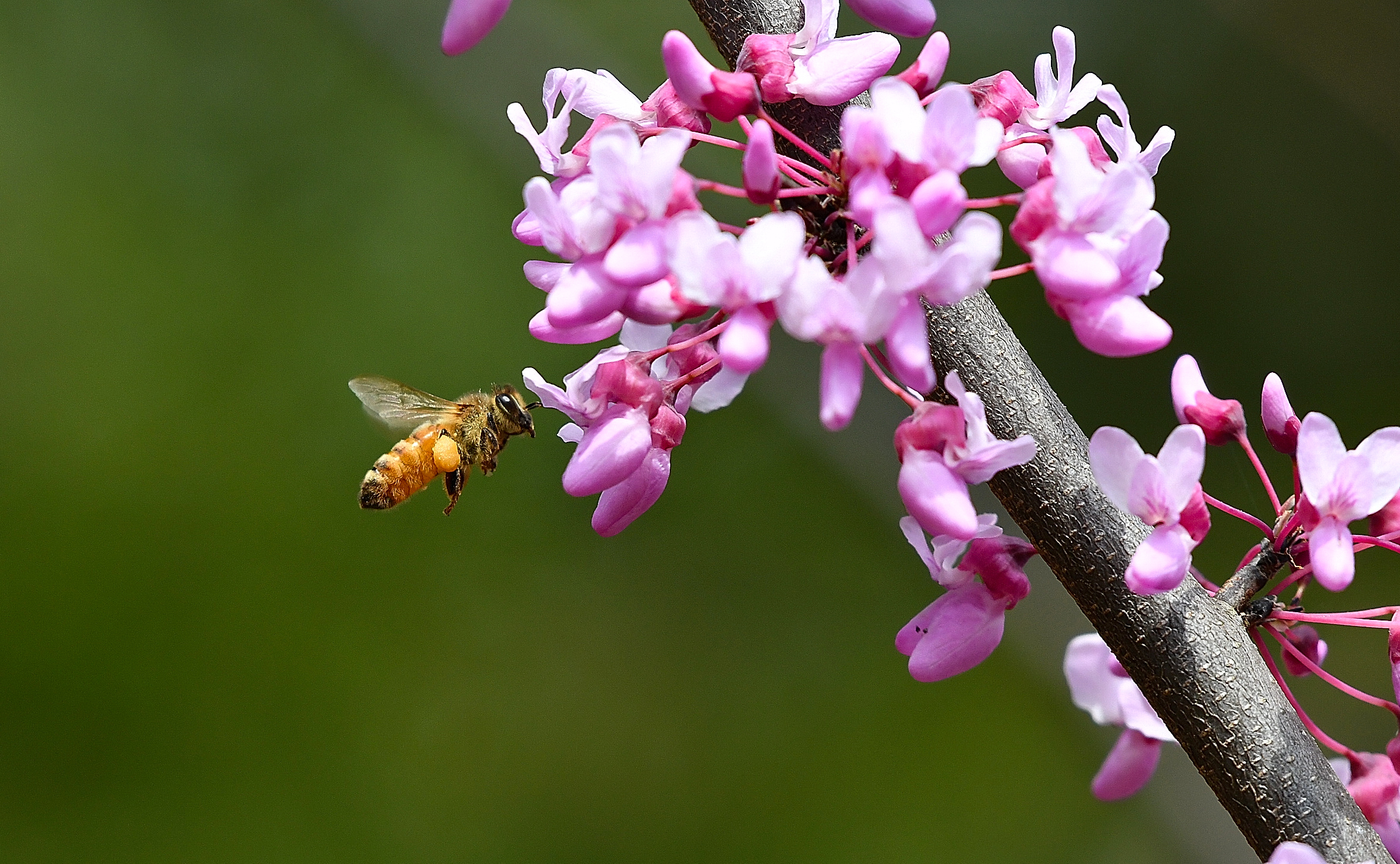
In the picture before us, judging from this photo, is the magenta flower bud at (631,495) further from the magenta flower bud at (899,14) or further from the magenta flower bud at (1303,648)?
the magenta flower bud at (1303,648)

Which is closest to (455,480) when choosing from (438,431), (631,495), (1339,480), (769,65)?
(438,431)

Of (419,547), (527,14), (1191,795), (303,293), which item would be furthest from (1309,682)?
(303,293)

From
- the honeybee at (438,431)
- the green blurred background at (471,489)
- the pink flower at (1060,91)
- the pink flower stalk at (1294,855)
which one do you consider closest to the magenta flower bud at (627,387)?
the pink flower at (1060,91)

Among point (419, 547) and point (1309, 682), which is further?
point (419, 547)

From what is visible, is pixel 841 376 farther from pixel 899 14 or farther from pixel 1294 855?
pixel 1294 855

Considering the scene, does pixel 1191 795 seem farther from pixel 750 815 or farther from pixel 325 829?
pixel 325 829
